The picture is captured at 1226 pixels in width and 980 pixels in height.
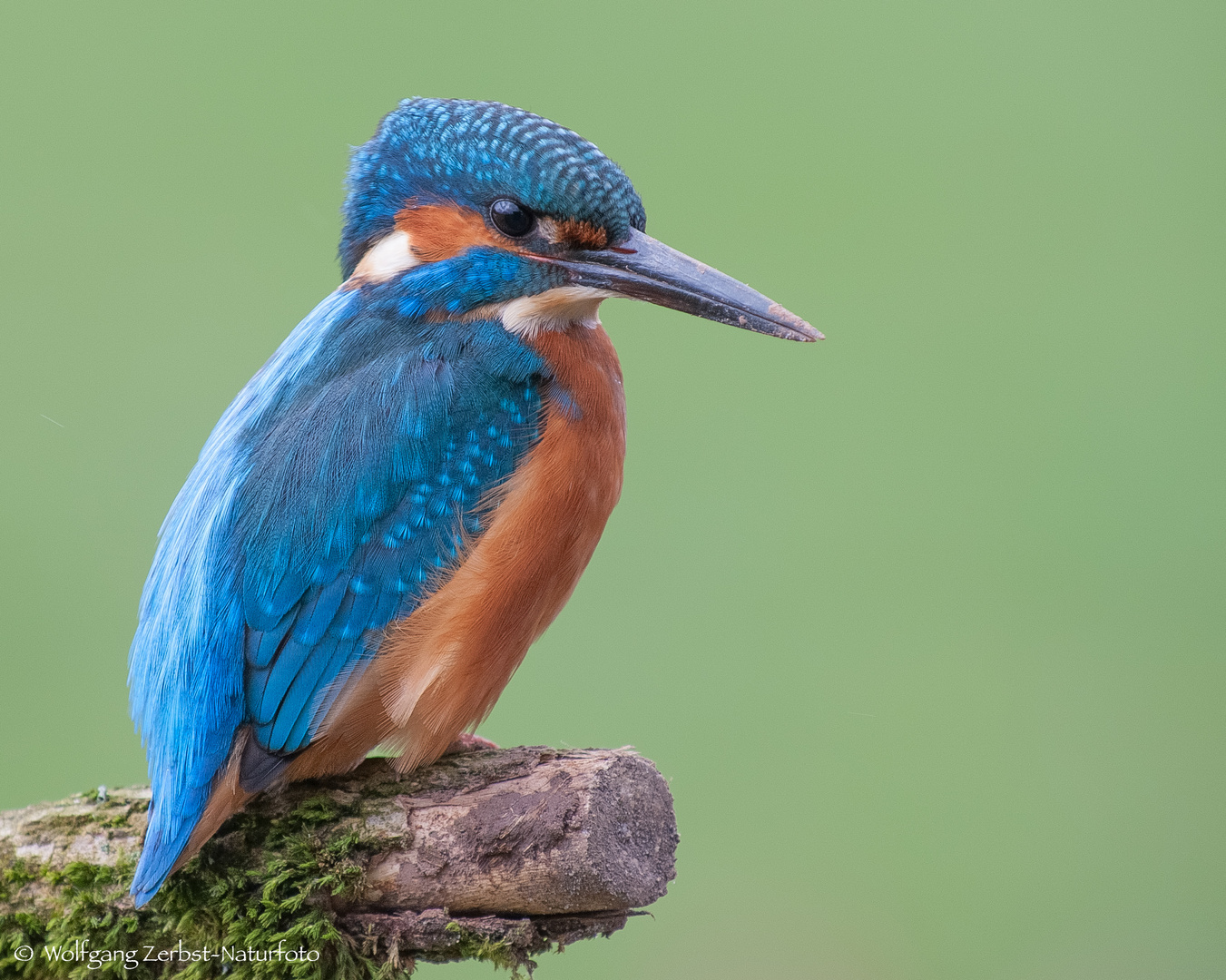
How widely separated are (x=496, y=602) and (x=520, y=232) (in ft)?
2.15

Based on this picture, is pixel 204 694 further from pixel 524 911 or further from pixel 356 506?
pixel 524 911

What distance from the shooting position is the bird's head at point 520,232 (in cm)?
203

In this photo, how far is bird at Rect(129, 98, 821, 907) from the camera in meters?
1.93

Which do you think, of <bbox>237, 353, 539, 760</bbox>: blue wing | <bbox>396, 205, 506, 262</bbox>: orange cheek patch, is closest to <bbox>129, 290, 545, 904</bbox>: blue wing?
<bbox>237, 353, 539, 760</bbox>: blue wing

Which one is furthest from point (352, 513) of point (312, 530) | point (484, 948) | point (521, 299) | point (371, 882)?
point (484, 948)

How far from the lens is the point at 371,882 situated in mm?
1898

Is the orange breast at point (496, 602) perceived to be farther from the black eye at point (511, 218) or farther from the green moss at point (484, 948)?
the green moss at point (484, 948)

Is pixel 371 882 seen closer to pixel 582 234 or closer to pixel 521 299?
pixel 521 299

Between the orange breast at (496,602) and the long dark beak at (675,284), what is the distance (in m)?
0.16

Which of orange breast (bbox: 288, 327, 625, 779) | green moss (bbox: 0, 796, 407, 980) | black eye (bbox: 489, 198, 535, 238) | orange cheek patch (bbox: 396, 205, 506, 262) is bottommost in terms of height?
green moss (bbox: 0, 796, 407, 980)

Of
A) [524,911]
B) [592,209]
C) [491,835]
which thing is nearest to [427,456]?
[592,209]

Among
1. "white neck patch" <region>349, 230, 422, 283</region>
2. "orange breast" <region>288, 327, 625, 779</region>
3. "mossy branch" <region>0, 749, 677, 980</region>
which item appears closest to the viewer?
"mossy branch" <region>0, 749, 677, 980</region>

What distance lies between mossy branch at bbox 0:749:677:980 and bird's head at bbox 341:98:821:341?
0.82m

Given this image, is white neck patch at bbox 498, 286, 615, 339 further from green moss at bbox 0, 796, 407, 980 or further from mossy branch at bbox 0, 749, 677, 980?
green moss at bbox 0, 796, 407, 980
